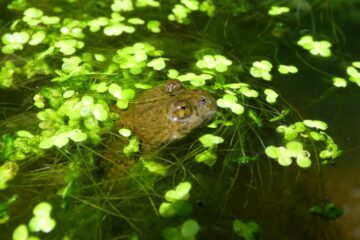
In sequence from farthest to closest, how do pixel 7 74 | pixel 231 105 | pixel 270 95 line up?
pixel 7 74, pixel 270 95, pixel 231 105

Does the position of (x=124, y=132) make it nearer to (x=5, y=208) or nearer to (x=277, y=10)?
(x=5, y=208)

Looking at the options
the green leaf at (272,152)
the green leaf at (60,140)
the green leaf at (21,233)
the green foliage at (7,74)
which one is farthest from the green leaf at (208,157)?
Result: the green foliage at (7,74)

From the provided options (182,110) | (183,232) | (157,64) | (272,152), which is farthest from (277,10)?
(183,232)

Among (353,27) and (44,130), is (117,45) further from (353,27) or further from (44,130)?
(353,27)

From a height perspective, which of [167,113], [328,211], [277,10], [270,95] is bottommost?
[328,211]

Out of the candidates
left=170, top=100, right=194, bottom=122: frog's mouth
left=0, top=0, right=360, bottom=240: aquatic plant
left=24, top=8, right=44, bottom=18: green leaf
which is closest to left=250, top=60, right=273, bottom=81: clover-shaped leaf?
left=0, top=0, right=360, bottom=240: aquatic plant

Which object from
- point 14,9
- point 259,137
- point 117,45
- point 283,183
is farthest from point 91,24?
point 283,183

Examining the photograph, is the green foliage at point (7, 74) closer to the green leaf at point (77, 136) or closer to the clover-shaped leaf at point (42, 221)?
the green leaf at point (77, 136)
